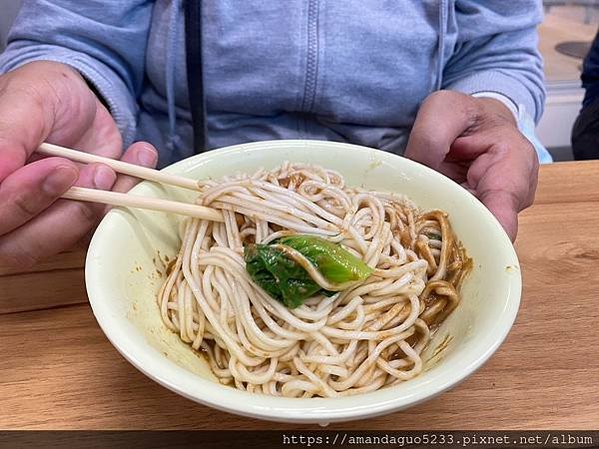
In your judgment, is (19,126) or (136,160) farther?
(136,160)

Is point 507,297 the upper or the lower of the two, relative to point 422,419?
upper

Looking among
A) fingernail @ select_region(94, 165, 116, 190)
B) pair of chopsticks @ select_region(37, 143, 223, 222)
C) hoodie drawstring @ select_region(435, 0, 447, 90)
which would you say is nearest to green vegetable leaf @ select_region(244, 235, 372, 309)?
pair of chopsticks @ select_region(37, 143, 223, 222)

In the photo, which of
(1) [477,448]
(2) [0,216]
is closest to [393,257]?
(1) [477,448]

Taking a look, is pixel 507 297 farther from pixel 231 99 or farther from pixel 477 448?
pixel 231 99

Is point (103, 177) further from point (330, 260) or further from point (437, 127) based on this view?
point (437, 127)

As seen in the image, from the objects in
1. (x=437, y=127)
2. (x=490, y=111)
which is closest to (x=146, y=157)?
(x=437, y=127)

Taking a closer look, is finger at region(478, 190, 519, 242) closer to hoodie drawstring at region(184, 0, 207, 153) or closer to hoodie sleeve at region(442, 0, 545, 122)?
hoodie sleeve at region(442, 0, 545, 122)

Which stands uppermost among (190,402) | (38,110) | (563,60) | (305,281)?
(38,110)
